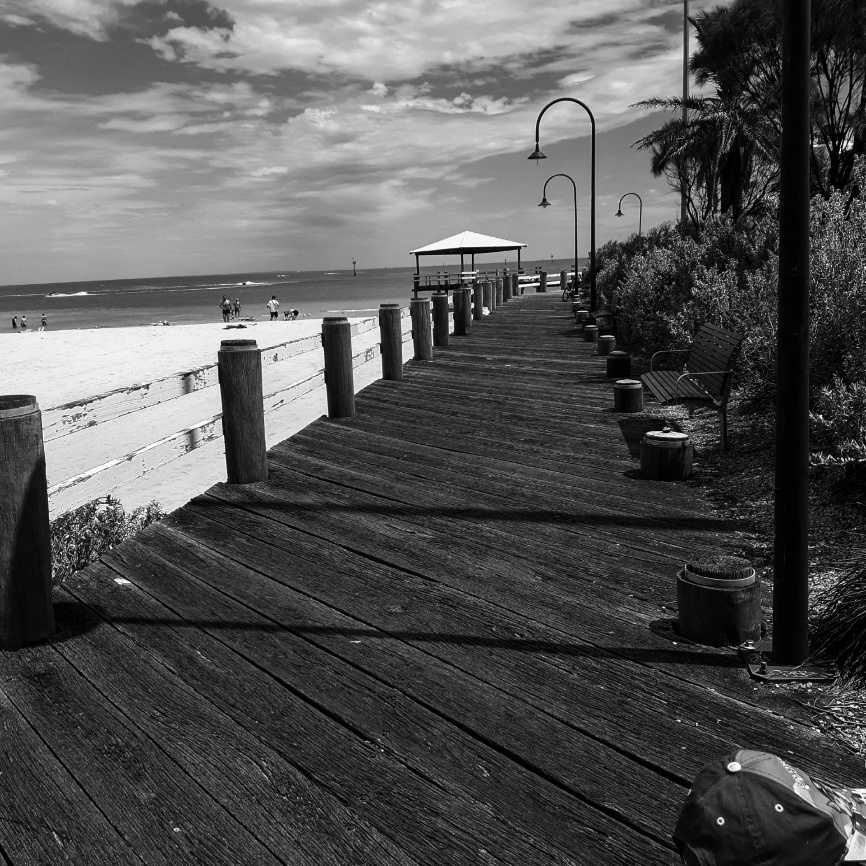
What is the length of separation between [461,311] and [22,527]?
1475 cm

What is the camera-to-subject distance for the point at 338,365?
314 inches

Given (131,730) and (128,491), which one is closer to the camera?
(131,730)

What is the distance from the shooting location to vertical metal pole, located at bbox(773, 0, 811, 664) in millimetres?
2713

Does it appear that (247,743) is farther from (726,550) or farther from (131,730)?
(726,550)

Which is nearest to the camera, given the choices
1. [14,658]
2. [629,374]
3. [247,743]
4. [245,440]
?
[247,743]

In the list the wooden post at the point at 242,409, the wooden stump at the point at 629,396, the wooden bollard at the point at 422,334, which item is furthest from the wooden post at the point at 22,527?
the wooden bollard at the point at 422,334

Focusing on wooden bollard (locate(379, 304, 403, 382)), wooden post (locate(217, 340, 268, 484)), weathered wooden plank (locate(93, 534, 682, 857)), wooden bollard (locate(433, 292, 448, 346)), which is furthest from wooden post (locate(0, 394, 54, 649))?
wooden bollard (locate(433, 292, 448, 346))

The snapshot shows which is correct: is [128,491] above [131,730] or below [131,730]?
below

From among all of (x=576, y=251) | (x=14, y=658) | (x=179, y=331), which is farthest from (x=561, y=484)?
(x=179, y=331)

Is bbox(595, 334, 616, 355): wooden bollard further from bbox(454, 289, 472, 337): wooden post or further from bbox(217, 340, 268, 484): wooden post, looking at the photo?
bbox(217, 340, 268, 484): wooden post

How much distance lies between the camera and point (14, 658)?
3371mm

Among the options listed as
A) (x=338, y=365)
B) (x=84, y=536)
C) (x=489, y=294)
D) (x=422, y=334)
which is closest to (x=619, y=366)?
(x=422, y=334)

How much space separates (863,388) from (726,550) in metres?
1.49

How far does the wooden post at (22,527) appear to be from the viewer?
3.34 meters
